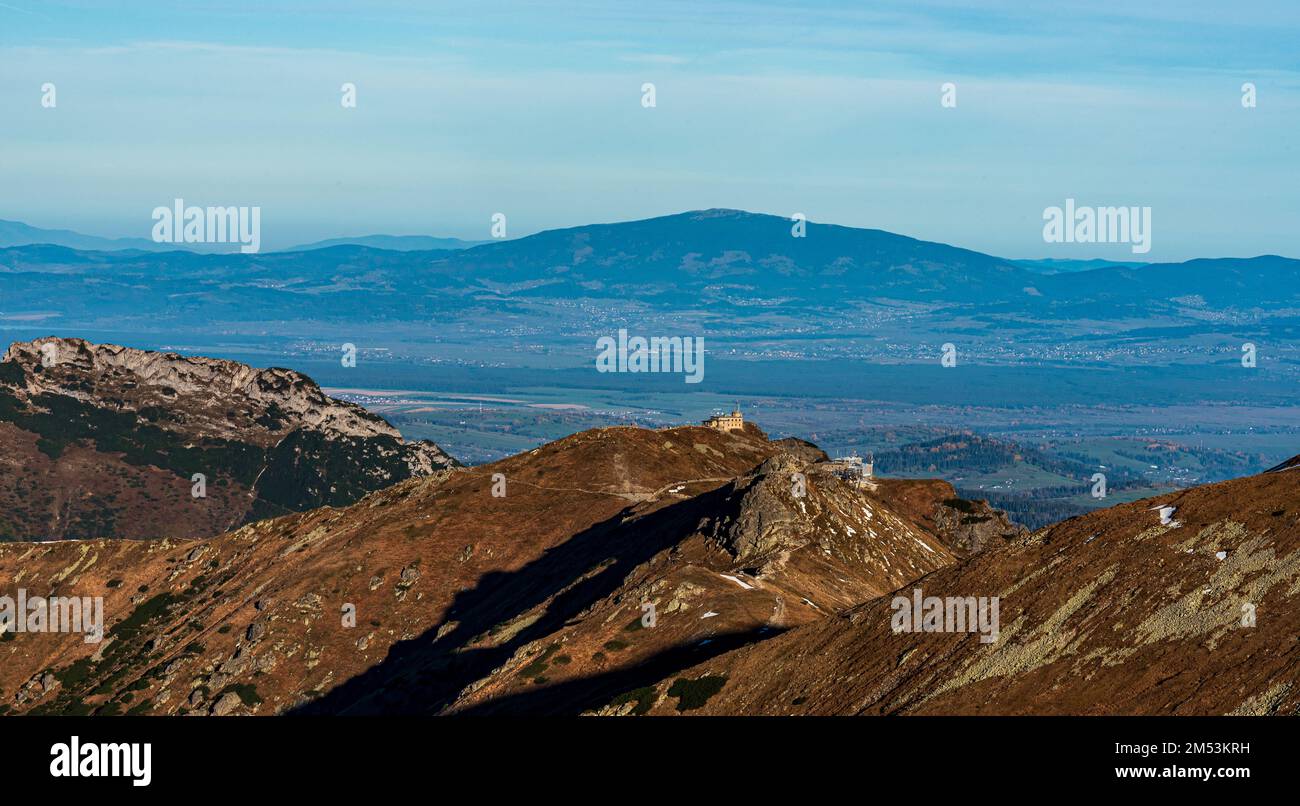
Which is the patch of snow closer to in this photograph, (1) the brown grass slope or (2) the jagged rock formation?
(2) the jagged rock formation

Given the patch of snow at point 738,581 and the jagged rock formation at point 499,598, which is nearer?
the jagged rock formation at point 499,598

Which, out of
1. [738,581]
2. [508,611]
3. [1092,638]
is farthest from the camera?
[508,611]

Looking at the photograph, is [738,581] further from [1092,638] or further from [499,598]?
[499,598]

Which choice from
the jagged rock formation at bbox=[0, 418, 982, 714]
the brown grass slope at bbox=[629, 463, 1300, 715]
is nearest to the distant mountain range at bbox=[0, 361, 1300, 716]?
the brown grass slope at bbox=[629, 463, 1300, 715]

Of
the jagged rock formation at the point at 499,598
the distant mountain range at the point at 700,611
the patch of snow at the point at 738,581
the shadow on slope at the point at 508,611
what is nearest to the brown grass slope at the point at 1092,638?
the distant mountain range at the point at 700,611

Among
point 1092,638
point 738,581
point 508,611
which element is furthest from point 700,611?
point 508,611

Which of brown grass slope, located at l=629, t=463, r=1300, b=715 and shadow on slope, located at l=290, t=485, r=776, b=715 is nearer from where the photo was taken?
brown grass slope, located at l=629, t=463, r=1300, b=715

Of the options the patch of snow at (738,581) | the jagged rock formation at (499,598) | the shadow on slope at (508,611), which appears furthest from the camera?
the shadow on slope at (508,611)

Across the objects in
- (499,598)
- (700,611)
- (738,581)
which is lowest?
(499,598)

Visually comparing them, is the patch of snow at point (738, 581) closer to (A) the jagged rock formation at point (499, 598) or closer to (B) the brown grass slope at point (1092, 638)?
(A) the jagged rock formation at point (499, 598)

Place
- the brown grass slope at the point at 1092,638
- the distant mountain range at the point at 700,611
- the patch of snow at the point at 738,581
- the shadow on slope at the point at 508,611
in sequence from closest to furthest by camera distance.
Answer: the brown grass slope at the point at 1092,638, the distant mountain range at the point at 700,611, the patch of snow at the point at 738,581, the shadow on slope at the point at 508,611

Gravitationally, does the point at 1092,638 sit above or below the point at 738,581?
above
